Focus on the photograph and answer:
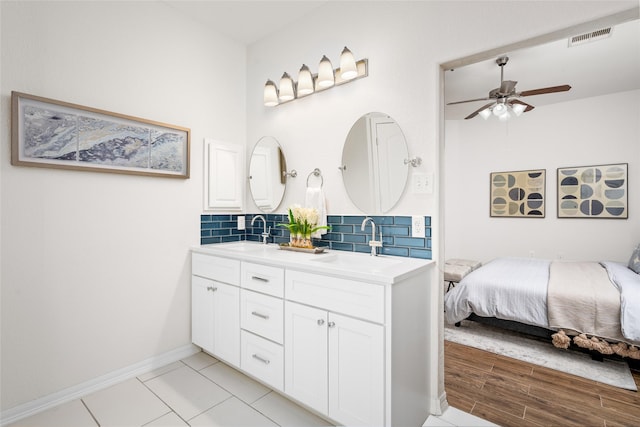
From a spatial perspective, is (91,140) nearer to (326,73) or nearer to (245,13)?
(245,13)

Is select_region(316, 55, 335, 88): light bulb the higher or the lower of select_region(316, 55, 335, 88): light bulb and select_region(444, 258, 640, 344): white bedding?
the higher

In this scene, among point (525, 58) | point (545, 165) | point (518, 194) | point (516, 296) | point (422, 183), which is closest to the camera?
point (422, 183)

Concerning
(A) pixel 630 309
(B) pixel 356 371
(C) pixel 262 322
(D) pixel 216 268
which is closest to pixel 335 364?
(B) pixel 356 371

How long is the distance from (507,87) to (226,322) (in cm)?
356

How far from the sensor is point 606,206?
14.3ft

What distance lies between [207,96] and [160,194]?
3.15 feet

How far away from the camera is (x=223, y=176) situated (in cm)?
278

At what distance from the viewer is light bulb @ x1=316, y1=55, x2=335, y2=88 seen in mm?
2211

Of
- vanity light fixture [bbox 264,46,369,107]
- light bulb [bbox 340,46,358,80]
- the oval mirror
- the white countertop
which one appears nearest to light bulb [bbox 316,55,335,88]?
vanity light fixture [bbox 264,46,369,107]

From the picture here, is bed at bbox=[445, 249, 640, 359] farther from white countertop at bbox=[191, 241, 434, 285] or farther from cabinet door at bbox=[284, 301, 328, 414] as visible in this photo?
cabinet door at bbox=[284, 301, 328, 414]

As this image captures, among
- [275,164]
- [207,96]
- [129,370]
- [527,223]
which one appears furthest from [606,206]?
[129,370]

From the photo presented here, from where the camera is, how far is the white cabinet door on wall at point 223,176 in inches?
105

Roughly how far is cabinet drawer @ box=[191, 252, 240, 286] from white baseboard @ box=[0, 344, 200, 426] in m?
0.66

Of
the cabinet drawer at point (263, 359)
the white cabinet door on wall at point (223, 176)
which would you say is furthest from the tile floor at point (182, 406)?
the white cabinet door on wall at point (223, 176)
